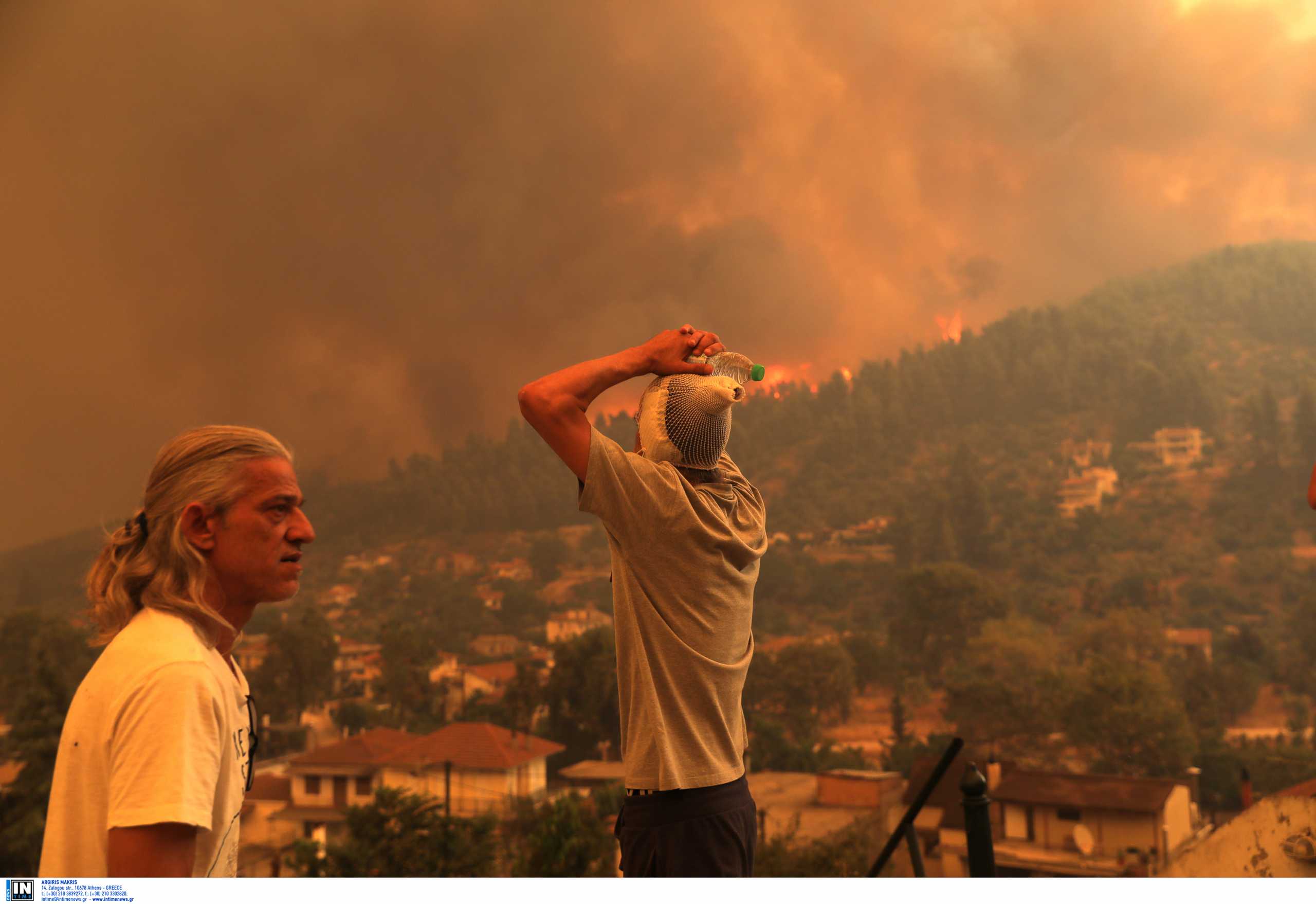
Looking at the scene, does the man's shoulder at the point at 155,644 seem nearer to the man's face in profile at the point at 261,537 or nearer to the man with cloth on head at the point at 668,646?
the man's face in profile at the point at 261,537

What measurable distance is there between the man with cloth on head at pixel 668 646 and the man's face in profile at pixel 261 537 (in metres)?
0.49

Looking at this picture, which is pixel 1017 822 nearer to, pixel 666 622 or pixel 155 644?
pixel 666 622

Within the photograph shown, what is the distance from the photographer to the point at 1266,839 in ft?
13.2

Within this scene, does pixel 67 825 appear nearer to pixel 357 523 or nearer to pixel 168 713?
pixel 168 713

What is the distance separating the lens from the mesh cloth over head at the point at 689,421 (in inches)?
77.5

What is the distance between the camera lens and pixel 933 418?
17.5 meters

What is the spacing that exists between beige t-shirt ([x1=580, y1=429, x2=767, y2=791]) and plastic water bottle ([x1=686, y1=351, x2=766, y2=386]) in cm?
40

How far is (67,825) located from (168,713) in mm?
197

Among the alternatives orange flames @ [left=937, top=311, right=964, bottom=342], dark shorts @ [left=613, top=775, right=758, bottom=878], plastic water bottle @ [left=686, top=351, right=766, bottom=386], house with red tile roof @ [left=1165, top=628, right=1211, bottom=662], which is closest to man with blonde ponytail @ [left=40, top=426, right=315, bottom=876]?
dark shorts @ [left=613, top=775, right=758, bottom=878]

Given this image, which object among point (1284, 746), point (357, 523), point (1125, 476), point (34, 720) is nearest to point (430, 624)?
point (357, 523)

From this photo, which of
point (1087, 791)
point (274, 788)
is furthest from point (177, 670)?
point (274, 788)

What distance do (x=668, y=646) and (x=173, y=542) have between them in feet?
2.89

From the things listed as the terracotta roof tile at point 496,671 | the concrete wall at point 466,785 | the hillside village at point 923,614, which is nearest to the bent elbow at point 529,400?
the hillside village at point 923,614

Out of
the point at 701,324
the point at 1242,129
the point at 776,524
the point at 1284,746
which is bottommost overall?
the point at 1284,746
